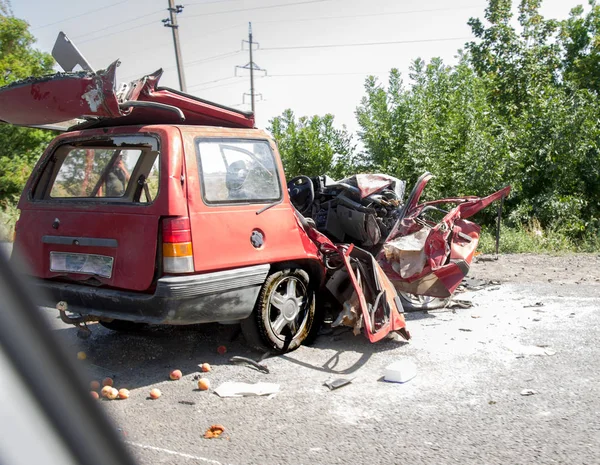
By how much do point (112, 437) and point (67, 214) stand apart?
3.60 metres

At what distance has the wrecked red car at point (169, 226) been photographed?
13.6ft

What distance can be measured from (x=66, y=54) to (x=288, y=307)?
2.69m

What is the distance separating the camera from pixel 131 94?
4301 millimetres

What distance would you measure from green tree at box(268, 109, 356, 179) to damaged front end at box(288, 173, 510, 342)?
648cm

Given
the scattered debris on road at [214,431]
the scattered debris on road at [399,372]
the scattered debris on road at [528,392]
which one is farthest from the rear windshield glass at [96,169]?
the scattered debris on road at [528,392]

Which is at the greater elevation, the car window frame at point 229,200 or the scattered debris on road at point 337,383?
the car window frame at point 229,200

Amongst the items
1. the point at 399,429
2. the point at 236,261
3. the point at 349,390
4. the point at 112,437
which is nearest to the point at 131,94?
the point at 236,261

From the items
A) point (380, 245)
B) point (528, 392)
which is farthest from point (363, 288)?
point (528, 392)

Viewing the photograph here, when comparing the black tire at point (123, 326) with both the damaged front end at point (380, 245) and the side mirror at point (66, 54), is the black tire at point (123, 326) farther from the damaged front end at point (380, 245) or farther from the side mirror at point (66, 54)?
the side mirror at point (66, 54)

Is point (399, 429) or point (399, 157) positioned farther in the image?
point (399, 157)

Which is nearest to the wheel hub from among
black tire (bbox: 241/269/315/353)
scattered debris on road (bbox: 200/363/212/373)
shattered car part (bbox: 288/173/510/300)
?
black tire (bbox: 241/269/315/353)

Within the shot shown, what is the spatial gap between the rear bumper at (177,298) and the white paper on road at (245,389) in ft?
1.65

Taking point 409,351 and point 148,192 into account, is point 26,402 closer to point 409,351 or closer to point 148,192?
point 148,192

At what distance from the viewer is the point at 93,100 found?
4.04 meters
